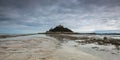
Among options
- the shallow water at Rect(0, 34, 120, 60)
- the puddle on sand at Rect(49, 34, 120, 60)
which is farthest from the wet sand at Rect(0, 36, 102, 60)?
the puddle on sand at Rect(49, 34, 120, 60)

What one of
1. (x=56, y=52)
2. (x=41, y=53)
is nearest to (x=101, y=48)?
(x=56, y=52)

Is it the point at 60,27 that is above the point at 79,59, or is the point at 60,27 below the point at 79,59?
above

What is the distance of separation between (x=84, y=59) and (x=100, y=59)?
960 millimetres

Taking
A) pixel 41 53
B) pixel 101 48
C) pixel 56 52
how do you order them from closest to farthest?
pixel 41 53 < pixel 56 52 < pixel 101 48

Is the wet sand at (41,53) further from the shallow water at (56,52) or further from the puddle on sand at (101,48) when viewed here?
the puddle on sand at (101,48)

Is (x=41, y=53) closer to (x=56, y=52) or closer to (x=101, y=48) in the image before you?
(x=56, y=52)

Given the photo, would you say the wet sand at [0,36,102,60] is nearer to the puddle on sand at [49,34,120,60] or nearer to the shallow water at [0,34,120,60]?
the shallow water at [0,34,120,60]

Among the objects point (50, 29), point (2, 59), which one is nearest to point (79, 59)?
point (2, 59)

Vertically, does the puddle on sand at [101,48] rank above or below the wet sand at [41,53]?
below

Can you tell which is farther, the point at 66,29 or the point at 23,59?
the point at 66,29

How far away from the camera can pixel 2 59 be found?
23.5ft

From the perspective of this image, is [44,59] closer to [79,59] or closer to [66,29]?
[79,59]

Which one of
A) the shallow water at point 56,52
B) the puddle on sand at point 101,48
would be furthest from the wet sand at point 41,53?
the puddle on sand at point 101,48

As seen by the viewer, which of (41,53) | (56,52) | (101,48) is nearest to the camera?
(41,53)
